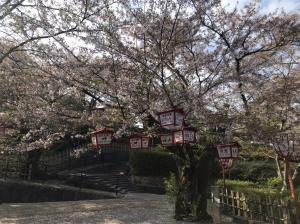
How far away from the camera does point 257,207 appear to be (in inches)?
464

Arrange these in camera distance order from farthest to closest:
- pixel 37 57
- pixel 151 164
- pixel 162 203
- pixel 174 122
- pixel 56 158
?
1. pixel 56 158
2. pixel 151 164
3. pixel 162 203
4. pixel 37 57
5. pixel 174 122

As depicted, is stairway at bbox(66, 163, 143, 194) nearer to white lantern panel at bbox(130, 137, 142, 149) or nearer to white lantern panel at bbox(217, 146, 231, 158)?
white lantern panel at bbox(130, 137, 142, 149)

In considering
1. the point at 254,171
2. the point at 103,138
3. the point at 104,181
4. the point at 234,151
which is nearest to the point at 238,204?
the point at 234,151

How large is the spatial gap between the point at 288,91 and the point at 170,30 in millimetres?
4133

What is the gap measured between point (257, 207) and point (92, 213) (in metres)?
5.70

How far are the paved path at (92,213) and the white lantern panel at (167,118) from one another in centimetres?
427

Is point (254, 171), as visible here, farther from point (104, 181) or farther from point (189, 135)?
point (189, 135)

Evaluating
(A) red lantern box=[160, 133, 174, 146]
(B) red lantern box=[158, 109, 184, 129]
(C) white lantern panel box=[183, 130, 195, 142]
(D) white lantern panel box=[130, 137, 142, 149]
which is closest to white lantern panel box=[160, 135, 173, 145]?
(A) red lantern box=[160, 133, 174, 146]

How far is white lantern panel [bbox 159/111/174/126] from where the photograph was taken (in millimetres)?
9748

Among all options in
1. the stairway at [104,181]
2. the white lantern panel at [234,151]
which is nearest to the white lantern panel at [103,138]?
the white lantern panel at [234,151]

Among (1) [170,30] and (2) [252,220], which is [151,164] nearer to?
(2) [252,220]

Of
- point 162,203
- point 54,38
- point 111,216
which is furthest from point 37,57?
point 162,203

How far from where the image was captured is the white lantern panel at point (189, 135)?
10.4 meters

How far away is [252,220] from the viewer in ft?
38.9
